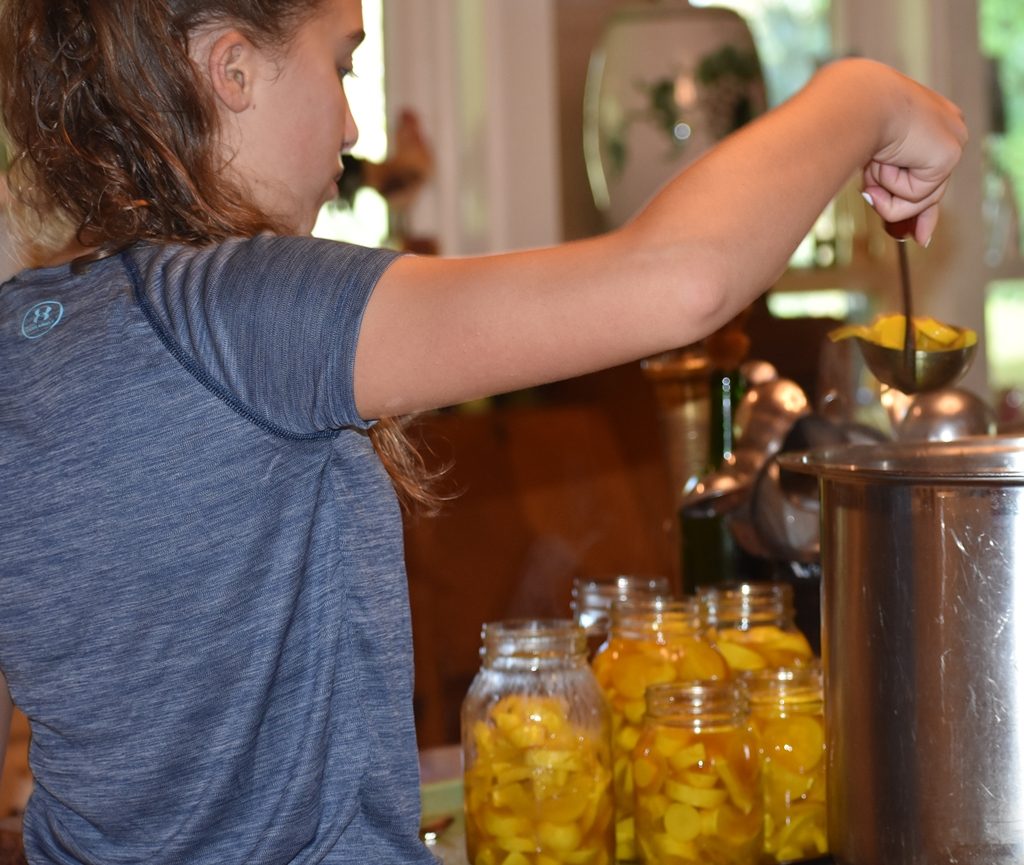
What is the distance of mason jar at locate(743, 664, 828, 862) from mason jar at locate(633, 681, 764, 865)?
0.04 m

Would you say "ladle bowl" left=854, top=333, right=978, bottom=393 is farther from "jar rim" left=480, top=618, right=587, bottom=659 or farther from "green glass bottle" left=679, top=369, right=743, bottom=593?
"jar rim" left=480, top=618, right=587, bottom=659

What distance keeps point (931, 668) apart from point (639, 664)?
210 mm

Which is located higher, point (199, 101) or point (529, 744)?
point (199, 101)

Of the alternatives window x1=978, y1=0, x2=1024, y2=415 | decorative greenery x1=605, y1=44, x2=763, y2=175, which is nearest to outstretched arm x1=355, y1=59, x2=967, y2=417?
decorative greenery x1=605, y1=44, x2=763, y2=175

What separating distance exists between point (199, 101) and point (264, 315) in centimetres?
16

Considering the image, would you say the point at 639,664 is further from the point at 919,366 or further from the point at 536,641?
the point at 919,366

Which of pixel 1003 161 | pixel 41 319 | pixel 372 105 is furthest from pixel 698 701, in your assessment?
pixel 1003 161

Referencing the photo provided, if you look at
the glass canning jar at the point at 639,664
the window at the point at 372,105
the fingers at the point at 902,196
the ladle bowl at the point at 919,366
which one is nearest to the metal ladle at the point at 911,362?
the ladle bowl at the point at 919,366

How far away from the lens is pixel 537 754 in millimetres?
754

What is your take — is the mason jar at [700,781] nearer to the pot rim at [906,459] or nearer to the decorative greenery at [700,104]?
the pot rim at [906,459]

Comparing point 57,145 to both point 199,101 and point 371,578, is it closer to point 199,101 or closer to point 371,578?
point 199,101

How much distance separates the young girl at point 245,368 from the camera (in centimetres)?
58

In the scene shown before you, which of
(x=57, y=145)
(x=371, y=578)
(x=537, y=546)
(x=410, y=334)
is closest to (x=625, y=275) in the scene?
(x=410, y=334)

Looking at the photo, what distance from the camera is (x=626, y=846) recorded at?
81cm
